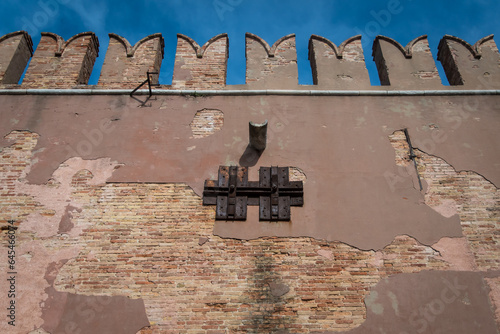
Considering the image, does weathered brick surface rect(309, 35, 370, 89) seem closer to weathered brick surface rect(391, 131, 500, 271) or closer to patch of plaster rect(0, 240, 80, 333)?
weathered brick surface rect(391, 131, 500, 271)

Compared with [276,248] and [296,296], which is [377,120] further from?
[296,296]

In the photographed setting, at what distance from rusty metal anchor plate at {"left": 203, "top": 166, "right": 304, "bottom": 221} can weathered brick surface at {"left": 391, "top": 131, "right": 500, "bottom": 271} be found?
154 cm

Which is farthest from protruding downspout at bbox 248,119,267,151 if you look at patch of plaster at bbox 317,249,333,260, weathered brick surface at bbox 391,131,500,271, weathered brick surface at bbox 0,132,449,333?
weathered brick surface at bbox 391,131,500,271

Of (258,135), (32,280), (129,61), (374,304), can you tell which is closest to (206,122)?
(258,135)

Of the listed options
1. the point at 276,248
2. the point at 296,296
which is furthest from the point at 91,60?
the point at 296,296

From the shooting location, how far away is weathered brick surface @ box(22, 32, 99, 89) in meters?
5.66

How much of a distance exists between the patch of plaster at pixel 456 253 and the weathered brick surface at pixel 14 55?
6502mm

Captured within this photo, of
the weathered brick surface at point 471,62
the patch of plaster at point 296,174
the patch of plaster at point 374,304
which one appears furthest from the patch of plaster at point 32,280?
the weathered brick surface at point 471,62

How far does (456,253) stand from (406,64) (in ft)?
10.1

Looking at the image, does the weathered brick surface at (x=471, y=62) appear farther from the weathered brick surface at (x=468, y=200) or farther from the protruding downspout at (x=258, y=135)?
the protruding downspout at (x=258, y=135)

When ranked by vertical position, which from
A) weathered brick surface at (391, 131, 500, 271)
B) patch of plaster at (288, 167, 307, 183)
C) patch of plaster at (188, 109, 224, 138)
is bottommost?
weathered brick surface at (391, 131, 500, 271)

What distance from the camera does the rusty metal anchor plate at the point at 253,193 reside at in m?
4.49

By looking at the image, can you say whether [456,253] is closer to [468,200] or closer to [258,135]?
[468,200]

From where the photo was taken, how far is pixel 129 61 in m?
5.90
